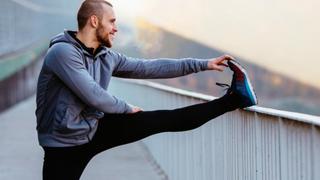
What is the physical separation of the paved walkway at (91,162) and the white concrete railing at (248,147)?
1011mm

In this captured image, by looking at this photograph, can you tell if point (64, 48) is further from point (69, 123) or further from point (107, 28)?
point (69, 123)

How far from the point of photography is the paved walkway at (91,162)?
10.7m

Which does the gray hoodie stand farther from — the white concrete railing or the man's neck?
the white concrete railing

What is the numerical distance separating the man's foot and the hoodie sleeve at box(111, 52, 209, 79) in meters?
0.18

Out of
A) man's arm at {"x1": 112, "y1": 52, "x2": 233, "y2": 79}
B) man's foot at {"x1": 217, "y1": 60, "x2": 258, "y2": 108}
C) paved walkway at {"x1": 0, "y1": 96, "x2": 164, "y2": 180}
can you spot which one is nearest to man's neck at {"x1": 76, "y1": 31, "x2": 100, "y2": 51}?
man's arm at {"x1": 112, "y1": 52, "x2": 233, "y2": 79}

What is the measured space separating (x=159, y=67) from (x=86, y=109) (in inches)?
23.7

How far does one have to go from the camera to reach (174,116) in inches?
185

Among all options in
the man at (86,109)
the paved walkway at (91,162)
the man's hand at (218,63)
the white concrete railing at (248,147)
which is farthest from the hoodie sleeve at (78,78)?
the paved walkway at (91,162)

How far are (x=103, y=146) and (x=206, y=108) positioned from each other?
0.61 m

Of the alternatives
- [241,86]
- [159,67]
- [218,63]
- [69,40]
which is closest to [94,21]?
[69,40]

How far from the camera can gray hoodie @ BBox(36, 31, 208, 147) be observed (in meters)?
4.59

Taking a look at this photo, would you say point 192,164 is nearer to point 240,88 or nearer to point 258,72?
point 240,88

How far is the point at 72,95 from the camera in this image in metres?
4.68

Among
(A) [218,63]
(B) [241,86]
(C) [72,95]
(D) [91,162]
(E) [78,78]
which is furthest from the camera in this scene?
(D) [91,162]
